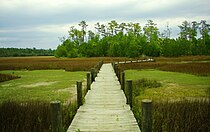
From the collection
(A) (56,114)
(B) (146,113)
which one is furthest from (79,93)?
(B) (146,113)

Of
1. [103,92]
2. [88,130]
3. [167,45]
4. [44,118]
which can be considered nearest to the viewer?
[88,130]

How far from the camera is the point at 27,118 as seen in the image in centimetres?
811

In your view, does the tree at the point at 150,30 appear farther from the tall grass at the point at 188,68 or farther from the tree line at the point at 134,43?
the tall grass at the point at 188,68

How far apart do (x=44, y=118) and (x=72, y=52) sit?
236 ft

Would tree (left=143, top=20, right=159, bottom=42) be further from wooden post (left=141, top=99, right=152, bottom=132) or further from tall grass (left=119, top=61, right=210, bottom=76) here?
wooden post (left=141, top=99, right=152, bottom=132)

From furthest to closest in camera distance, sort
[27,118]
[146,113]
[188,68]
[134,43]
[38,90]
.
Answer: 1. [134,43]
2. [188,68]
3. [38,90]
4. [27,118]
5. [146,113]

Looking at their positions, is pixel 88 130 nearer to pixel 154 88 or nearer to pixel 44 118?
pixel 44 118

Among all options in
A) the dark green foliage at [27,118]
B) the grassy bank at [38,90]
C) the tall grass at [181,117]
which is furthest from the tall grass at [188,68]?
the dark green foliage at [27,118]

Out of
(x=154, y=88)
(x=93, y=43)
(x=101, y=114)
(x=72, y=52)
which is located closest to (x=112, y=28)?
(x=93, y=43)

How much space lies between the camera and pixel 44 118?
8.17m

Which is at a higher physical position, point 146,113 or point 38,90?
point 146,113

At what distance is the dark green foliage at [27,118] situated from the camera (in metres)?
7.80

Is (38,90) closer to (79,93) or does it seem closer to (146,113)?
(79,93)

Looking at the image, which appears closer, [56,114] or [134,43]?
[56,114]
